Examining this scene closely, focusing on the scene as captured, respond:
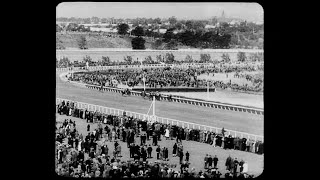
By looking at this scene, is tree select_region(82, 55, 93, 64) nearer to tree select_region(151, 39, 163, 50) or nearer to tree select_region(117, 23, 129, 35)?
tree select_region(117, 23, 129, 35)

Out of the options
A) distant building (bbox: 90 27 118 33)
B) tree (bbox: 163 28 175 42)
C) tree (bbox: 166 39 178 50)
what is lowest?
tree (bbox: 166 39 178 50)

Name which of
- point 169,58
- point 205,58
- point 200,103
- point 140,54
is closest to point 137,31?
point 140,54

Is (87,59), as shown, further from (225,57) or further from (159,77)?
(225,57)

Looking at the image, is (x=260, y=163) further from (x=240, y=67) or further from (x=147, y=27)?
(x=147, y=27)

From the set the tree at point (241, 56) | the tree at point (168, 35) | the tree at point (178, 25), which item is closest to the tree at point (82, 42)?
the tree at point (168, 35)

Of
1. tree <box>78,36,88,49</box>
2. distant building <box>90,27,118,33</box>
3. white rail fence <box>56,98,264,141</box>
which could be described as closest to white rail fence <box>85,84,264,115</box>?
white rail fence <box>56,98,264,141</box>

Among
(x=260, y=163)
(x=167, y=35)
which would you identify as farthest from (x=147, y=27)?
(x=260, y=163)

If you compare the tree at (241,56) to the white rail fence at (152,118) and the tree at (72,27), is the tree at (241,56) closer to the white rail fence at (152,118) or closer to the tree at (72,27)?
the white rail fence at (152,118)
